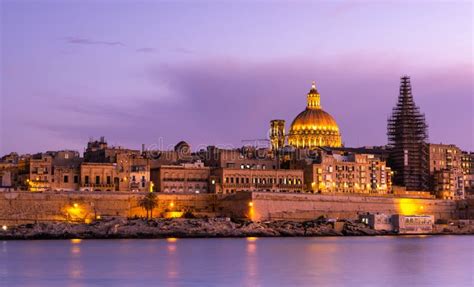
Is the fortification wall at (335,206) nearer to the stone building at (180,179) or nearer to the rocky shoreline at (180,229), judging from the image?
the rocky shoreline at (180,229)

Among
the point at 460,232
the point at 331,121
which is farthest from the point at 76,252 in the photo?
the point at 331,121

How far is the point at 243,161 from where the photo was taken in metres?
65.9

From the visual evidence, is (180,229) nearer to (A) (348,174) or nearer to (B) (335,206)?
(B) (335,206)

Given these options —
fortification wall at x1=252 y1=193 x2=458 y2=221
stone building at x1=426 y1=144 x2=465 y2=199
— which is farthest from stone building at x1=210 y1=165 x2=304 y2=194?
stone building at x1=426 y1=144 x2=465 y2=199

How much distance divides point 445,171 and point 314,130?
11.9 metres

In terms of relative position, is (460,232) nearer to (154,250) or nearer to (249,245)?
(249,245)

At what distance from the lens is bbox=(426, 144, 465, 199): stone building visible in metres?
73.1

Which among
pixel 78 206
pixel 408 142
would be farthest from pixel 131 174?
pixel 408 142

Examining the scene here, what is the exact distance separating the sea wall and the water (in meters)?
4.05

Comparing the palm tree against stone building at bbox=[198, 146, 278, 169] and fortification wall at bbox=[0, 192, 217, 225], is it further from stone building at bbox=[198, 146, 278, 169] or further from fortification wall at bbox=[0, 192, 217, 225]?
stone building at bbox=[198, 146, 278, 169]

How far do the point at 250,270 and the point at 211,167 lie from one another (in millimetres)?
31889

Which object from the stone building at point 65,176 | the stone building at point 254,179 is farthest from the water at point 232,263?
the stone building at point 254,179

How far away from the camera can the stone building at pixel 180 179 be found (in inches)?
2447

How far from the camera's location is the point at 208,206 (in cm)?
5919
